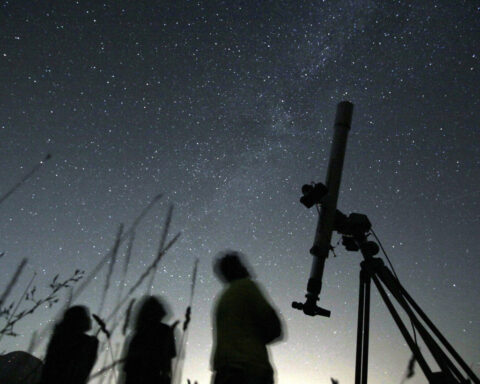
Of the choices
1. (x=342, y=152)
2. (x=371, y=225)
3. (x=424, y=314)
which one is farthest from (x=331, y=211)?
(x=424, y=314)

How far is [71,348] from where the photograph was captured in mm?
2287

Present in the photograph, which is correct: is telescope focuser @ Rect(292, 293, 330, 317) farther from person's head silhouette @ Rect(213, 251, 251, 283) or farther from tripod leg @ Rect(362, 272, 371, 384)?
person's head silhouette @ Rect(213, 251, 251, 283)

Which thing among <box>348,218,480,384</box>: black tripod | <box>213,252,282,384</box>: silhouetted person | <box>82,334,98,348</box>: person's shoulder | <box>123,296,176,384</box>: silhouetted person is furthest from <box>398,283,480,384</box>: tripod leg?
<box>82,334,98,348</box>: person's shoulder

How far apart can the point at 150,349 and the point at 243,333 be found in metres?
0.76

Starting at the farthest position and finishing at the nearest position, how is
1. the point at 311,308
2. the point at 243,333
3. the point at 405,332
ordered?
1. the point at 311,308
2. the point at 405,332
3. the point at 243,333

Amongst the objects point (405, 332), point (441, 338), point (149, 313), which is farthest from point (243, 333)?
point (441, 338)

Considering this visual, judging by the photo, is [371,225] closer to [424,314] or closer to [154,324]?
[424,314]

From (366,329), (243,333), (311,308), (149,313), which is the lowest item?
(243,333)

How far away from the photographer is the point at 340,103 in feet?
15.4

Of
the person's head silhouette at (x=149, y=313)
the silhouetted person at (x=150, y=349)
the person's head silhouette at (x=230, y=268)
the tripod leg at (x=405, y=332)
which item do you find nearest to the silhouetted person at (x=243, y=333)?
the person's head silhouette at (x=230, y=268)

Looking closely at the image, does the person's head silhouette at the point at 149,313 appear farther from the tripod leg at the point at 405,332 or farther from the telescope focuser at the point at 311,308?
the tripod leg at the point at 405,332

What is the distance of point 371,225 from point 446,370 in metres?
1.45

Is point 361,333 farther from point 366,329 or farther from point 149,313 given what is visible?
point 149,313

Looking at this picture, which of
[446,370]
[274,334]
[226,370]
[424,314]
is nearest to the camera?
[226,370]
